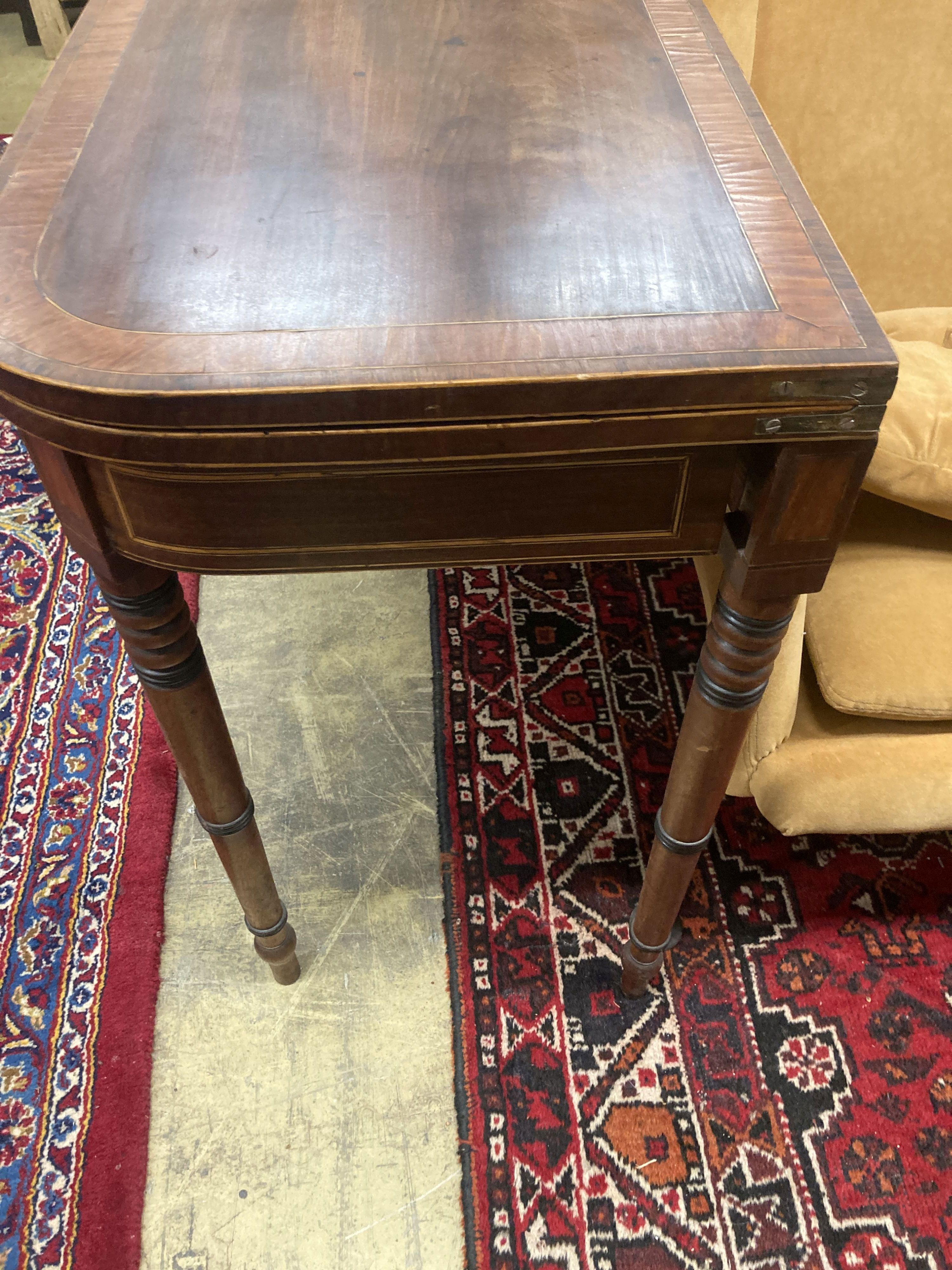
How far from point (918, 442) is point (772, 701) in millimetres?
296

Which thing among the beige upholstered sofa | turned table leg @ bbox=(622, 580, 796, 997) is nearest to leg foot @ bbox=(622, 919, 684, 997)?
turned table leg @ bbox=(622, 580, 796, 997)

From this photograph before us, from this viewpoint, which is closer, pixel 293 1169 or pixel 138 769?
pixel 293 1169

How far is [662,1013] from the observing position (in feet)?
4.01

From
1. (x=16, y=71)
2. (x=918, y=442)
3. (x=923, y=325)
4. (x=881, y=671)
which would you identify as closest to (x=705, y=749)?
(x=881, y=671)

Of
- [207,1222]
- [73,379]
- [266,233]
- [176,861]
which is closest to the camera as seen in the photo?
[73,379]

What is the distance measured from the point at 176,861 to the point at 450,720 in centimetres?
46

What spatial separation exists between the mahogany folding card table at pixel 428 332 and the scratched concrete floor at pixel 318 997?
0.41m

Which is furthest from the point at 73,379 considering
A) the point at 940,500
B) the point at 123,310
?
the point at 940,500

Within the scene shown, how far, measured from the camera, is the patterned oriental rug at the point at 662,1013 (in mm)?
1068

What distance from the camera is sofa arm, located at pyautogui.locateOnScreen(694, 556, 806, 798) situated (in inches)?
37.8

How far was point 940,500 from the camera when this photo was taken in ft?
3.19

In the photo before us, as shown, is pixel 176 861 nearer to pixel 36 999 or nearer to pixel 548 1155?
pixel 36 999

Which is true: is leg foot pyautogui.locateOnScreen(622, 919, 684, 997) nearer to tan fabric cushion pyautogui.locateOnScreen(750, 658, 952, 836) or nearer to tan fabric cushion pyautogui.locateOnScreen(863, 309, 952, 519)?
tan fabric cushion pyautogui.locateOnScreen(750, 658, 952, 836)

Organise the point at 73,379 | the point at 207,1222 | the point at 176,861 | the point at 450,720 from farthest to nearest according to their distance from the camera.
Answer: the point at 450,720
the point at 176,861
the point at 207,1222
the point at 73,379
